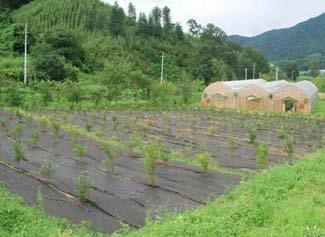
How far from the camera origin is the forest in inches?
1064

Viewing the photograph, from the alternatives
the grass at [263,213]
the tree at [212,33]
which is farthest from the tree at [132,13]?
the grass at [263,213]

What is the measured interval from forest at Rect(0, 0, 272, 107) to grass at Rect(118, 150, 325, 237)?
1778 cm

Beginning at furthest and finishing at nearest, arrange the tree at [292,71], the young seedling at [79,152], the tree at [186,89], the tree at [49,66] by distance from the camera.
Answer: the tree at [292,71]
the tree at [186,89]
the tree at [49,66]
the young seedling at [79,152]

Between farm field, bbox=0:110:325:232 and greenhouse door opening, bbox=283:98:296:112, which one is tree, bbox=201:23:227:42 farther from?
farm field, bbox=0:110:325:232

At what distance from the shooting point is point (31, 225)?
566cm

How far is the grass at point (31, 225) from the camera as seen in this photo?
17.7ft

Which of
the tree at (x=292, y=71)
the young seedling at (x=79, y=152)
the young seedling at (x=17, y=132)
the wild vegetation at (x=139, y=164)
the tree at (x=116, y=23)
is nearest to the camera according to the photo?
the wild vegetation at (x=139, y=164)

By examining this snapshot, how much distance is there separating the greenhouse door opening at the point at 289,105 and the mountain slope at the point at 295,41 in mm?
84201

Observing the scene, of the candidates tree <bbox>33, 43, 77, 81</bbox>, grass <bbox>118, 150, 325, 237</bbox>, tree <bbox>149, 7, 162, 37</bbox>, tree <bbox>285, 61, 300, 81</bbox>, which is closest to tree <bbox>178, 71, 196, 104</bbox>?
tree <bbox>33, 43, 77, 81</bbox>

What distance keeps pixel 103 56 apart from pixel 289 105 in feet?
64.5

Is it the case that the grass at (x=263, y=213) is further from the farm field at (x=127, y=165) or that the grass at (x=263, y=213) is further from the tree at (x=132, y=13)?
the tree at (x=132, y=13)

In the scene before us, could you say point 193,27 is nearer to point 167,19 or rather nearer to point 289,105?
point 167,19

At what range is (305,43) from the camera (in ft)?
386

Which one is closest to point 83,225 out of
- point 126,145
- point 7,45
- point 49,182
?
point 49,182
